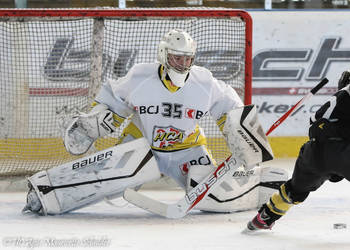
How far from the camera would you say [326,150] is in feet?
9.03

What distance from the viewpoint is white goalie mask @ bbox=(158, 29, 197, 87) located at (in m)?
3.41

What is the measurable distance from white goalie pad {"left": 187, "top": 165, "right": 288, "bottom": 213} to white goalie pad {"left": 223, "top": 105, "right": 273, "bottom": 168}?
0.69 feet

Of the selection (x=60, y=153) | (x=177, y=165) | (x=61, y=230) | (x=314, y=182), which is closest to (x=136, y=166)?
(x=177, y=165)

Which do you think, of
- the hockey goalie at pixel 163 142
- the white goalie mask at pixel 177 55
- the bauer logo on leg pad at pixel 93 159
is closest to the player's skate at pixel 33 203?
the hockey goalie at pixel 163 142

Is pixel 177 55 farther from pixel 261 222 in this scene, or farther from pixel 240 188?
pixel 261 222

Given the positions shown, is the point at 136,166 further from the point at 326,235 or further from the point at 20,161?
the point at 20,161

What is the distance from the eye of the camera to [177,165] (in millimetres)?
3697

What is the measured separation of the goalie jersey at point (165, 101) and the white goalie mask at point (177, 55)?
0.25 ft

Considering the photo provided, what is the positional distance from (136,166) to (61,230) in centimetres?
54

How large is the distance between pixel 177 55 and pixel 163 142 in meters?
0.47

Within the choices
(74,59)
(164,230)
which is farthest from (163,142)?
(74,59)

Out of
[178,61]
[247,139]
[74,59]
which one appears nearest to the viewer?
[247,139]

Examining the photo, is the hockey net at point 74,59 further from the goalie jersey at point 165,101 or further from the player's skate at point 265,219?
the player's skate at point 265,219

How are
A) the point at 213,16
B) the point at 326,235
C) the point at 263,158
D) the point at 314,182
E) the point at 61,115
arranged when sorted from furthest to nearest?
the point at 213,16
the point at 61,115
the point at 263,158
the point at 326,235
the point at 314,182
